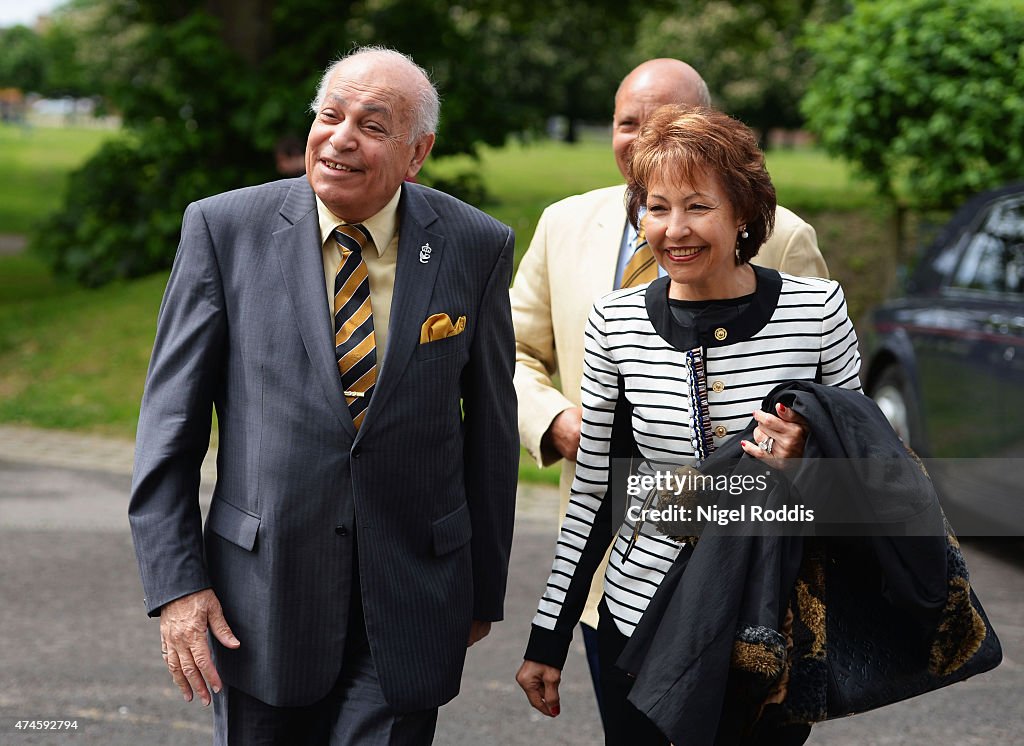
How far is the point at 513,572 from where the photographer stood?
6.98m

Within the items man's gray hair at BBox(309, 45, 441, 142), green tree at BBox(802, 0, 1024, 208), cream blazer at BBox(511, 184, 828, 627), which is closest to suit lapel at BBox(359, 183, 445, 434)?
man's gray hair at BBox(309, 45, 441, 142)

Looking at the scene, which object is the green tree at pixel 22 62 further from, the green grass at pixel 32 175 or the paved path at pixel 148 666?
the paved path at pixel 148 666

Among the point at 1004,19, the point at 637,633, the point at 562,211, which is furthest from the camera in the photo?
the point at 1004,19

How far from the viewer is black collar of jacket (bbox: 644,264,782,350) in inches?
108

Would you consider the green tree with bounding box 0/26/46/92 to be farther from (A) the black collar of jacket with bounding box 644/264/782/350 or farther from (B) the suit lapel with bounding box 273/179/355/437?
(A) the black collar of jacket with bounding box 644/264/782/350

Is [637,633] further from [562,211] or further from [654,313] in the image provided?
[562,211]

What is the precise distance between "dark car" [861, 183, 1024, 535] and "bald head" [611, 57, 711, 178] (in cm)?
353

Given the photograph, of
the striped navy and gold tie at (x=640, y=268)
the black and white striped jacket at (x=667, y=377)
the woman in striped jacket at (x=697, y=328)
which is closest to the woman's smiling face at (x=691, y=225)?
the woman in striped jacket at (x=697, y=328)

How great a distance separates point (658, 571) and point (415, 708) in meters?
0.60

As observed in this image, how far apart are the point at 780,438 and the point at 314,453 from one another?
3.11ft

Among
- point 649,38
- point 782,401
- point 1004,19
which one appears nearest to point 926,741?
point 782,401

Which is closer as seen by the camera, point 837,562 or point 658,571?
point 837,562

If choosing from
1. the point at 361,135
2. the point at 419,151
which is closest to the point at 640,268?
the point at 419,151

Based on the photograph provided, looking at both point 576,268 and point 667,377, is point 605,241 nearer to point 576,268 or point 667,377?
point 576,268
